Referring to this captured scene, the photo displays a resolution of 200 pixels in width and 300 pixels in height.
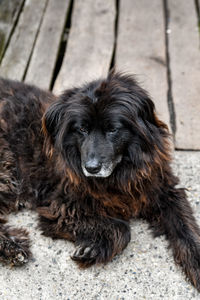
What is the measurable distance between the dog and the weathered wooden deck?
119cm

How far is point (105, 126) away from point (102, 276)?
1.27 metres

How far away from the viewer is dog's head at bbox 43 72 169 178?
3438 millimetres

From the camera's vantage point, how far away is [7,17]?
6.94 meters

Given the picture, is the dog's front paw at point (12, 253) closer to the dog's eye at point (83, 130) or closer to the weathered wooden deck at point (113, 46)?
the dog's eye at point (83, 130)

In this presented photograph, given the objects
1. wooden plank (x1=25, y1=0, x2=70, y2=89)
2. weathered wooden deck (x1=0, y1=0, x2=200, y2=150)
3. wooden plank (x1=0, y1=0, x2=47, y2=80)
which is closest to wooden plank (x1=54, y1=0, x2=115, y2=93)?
weathered wooden deck (x1=0, y1=0, x2=200, y2=150)

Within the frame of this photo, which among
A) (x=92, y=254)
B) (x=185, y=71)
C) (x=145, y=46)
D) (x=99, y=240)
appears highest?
(x=145, y=46)

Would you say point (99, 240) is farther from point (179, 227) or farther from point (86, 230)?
point (179, 227)

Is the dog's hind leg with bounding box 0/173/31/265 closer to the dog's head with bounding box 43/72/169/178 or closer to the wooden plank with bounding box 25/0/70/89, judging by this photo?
the dog's head with bounding box 43/72/169/178

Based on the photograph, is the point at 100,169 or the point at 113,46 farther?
the point at 113,46

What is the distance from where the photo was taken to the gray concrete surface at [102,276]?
11.2ft

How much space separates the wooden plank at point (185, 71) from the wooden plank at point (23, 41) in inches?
83.3

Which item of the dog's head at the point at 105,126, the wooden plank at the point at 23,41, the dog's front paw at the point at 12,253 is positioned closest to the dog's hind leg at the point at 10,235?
the dog's front paw at the point at 12,253

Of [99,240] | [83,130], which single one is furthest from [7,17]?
[99,240]

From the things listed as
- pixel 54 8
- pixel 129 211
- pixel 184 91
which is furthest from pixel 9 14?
pixel 129 211
